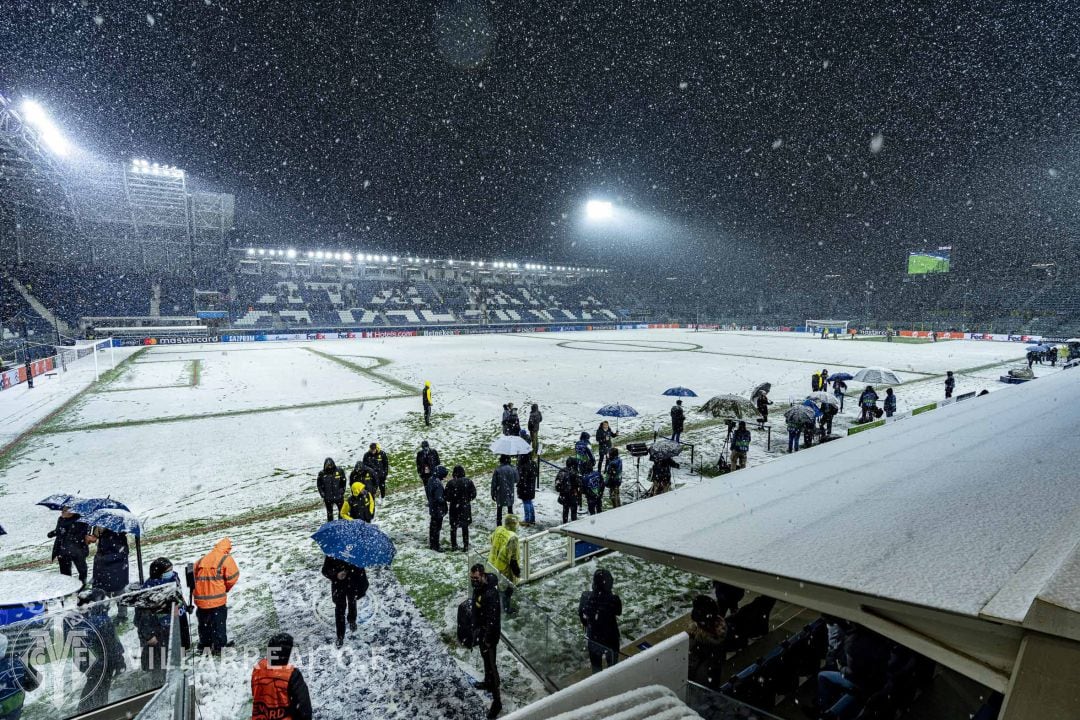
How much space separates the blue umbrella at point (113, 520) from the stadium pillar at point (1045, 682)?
7807mm

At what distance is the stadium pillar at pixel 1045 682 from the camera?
A: 1866mm

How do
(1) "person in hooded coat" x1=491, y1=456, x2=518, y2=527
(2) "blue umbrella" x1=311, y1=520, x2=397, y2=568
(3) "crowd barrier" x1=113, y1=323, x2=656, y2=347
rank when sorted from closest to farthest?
1. (2) "blue umbrella" x1=311, y1=520, x2=397, y2=568
2. (1) "person in hooded coat" x1=491, y1=456, x2=518, y2=527
3. (3) "crowd barrier" x1=113, y1=323, x2=656, y2=347

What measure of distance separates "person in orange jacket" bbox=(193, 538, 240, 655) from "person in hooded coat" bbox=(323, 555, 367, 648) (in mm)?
1028

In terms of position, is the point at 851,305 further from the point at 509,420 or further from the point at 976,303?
the point at 509,420

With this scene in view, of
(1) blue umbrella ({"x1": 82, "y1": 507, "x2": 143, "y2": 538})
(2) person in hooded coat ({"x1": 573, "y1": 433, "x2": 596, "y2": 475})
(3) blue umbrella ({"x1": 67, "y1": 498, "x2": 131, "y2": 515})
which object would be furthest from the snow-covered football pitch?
(3) blue umbrella ({"x1": 67, "y1": 498, "x2": 131, "y2": 515})

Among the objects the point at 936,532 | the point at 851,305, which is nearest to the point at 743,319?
the point at 851,305

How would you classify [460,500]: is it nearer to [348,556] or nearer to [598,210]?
[348,556]

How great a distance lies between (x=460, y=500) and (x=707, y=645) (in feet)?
15.2

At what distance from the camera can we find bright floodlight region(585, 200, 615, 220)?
93.4 metres

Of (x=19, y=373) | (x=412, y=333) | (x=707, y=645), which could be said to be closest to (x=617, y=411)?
(x=707, y=645)

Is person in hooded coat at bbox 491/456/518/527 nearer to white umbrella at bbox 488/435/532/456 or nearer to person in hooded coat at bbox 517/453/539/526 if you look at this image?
white umbrella at bbox 488/435/532/456

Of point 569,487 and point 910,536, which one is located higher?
point 910,536

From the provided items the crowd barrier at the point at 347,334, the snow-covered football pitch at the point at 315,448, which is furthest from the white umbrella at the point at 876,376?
the crowd barrier at the point at 347,334

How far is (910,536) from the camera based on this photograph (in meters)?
3.32
